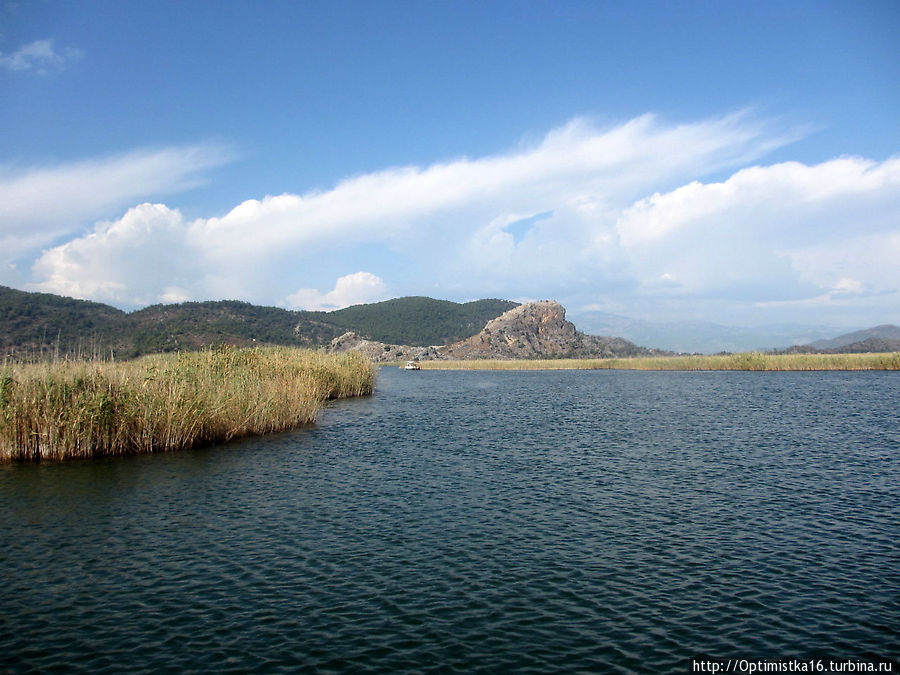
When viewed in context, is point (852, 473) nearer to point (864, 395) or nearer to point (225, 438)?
point (225, 438)

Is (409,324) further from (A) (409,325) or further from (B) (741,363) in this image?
(B) (741,363)

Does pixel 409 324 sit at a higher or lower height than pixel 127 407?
higher

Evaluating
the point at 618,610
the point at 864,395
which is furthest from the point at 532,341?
the point at 618,610

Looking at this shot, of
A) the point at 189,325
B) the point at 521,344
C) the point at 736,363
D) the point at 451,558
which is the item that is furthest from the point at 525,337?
the point at 451,558

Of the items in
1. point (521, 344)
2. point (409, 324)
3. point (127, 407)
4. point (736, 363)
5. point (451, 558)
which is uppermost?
point (409, 324)

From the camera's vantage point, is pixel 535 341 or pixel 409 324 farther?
pixel 409 324

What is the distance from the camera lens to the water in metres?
7.95

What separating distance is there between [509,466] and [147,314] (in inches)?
4863

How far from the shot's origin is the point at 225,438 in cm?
2394

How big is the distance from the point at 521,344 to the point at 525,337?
14.8ft

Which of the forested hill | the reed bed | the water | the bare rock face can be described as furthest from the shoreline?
the water

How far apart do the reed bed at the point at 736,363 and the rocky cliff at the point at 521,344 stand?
3157 cm

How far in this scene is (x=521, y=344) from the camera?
146250 mm

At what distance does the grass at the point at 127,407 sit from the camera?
1894 cm
